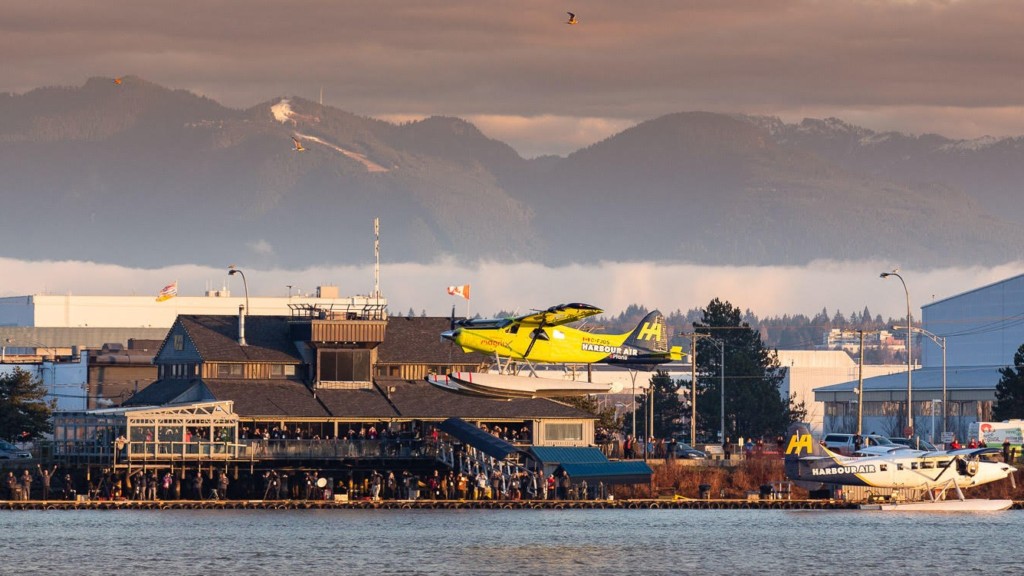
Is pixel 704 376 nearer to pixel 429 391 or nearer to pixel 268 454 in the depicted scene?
pixel 429 391

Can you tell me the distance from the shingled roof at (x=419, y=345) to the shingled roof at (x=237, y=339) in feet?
22.1

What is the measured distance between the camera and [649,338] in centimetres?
10456

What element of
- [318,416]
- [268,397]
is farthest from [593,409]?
[268,397]

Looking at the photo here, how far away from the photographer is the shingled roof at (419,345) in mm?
130750

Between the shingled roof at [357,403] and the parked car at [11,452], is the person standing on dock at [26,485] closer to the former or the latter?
the parked car at [11,452]

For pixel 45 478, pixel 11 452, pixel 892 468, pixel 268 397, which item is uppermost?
pixel 268 397

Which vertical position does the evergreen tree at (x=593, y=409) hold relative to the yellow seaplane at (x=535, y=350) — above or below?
below

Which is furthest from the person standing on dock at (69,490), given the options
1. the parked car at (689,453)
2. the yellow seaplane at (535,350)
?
the parked car at (689,453)

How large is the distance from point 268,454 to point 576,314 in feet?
102

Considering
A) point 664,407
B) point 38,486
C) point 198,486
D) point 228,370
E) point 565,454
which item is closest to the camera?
point 198,486

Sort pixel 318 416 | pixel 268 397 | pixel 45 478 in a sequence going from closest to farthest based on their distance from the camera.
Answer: pixel 45 478 < pixel 318 416 < pixel 268 397

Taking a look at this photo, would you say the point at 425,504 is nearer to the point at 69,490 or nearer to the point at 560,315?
the point at 69,490

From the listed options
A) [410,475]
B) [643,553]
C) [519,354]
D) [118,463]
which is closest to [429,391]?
[410,475]

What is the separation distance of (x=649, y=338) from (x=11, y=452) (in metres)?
46.4
